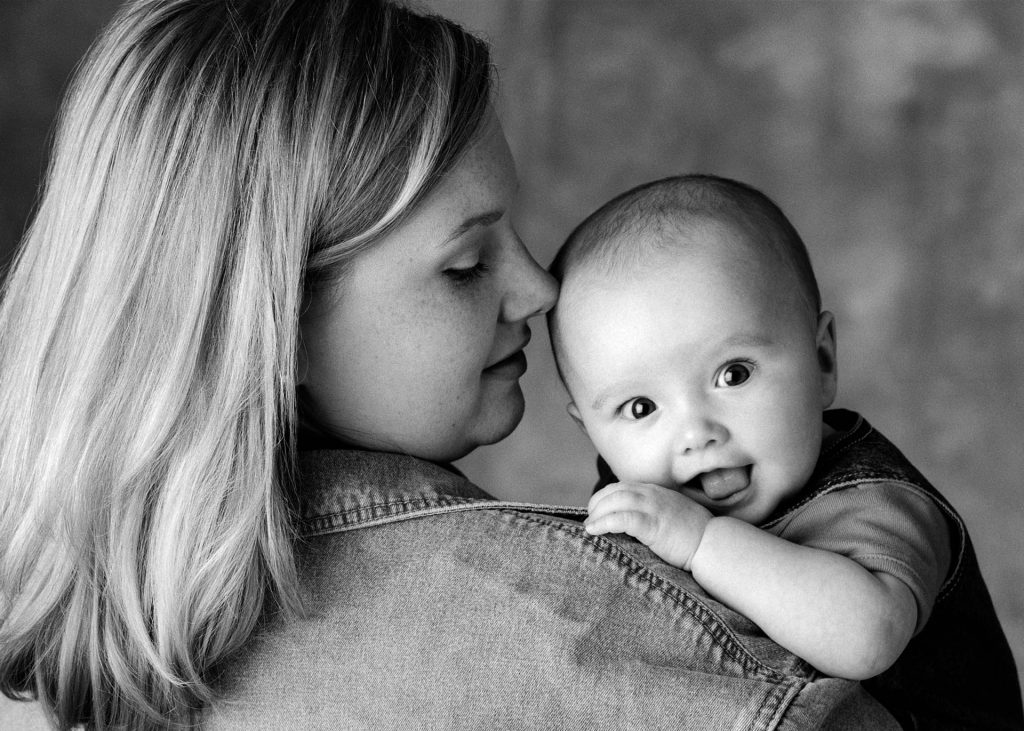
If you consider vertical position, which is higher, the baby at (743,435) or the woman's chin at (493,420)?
the baby at (743,435)

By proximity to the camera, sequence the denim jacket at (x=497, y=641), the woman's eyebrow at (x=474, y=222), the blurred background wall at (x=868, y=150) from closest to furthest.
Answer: the denim jacket at (x=497, y=641) < the woman's eyebrow at (x=474, y=222) < the blurred background wall at (x=868, y=150)

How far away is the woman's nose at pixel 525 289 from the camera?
56.8 inches

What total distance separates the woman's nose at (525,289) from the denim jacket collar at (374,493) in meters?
0.27

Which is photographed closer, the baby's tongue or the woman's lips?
the baby's tongue

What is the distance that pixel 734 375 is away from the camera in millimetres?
1356

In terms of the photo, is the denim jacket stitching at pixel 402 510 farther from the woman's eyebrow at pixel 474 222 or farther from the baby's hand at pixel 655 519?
the woman's eyebrow at pixel 474 222

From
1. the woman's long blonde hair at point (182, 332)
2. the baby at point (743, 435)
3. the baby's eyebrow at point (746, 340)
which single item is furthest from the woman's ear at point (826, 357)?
the woman's long blonde hair at point (182, 332)

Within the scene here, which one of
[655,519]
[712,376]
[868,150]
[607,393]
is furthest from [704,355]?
[868,150]

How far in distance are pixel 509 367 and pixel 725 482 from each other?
0.35 meters

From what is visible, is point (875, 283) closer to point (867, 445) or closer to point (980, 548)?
point (980, 548)

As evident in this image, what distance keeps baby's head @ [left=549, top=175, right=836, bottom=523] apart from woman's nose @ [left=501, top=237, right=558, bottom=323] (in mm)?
40

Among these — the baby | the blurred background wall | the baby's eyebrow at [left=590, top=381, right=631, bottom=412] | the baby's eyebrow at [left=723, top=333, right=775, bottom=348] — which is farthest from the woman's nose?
the blurred background wall

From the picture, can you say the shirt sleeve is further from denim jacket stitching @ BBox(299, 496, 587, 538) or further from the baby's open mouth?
denim jacket stitching @ BBox(299, 496, 587, 538)

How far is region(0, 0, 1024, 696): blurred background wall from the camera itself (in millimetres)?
3691
